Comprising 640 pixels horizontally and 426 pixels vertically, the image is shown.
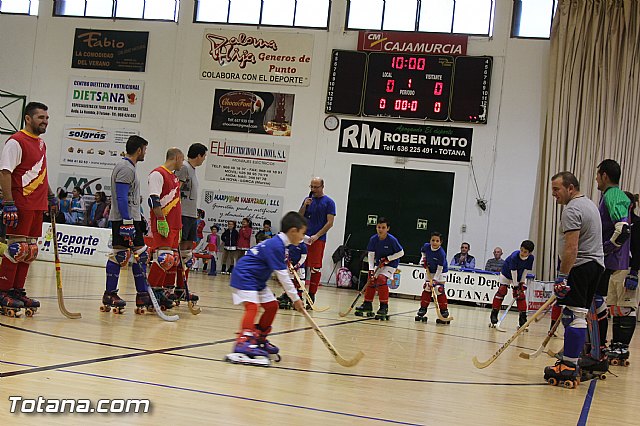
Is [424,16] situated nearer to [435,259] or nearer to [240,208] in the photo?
[240,208]

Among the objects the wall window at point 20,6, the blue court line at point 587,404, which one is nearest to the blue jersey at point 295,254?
the blue court line at point 587,404

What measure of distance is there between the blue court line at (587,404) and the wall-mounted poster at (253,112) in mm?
14616

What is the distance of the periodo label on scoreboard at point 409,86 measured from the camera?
63.0ft

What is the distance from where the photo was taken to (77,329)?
6934mm

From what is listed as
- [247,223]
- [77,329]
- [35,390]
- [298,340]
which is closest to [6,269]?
[77,329]

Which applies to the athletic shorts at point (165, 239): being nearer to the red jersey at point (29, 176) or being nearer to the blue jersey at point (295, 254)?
the red jersey at point (29, 176)

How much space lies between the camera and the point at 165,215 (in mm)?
8766

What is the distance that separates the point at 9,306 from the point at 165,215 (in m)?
2.04

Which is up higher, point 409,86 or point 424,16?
point 424,16

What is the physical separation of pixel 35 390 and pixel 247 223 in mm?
16345

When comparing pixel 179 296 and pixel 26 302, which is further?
pixel 179 296

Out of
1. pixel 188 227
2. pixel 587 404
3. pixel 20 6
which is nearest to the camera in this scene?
pixel 587 404

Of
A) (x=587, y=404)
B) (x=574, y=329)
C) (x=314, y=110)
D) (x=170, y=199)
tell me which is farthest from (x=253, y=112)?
(x=587, y=404)

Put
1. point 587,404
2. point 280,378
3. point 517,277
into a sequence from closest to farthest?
1. point 280,378
2. point 587,404
3. point 517,277
